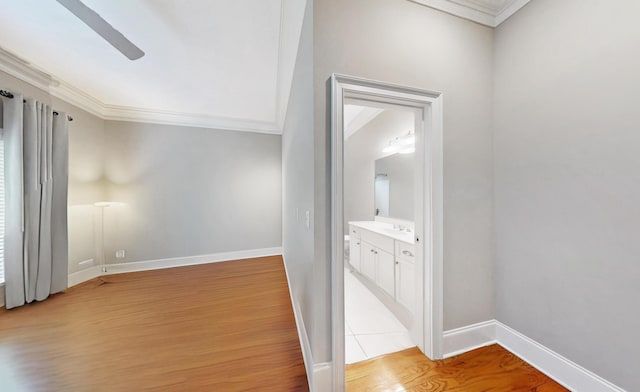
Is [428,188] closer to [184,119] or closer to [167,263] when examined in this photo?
[184,119]

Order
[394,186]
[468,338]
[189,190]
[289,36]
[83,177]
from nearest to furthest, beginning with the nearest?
[468,338] < [289,36] < [83,177] < [394,186] < [189,190]

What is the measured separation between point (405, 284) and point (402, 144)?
70.1 inches

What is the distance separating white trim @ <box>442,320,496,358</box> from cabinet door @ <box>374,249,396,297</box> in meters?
0.68

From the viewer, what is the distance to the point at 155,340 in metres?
1.76

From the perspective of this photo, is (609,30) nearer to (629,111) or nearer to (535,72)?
(535,72)

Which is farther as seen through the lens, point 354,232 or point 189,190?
point 189,190

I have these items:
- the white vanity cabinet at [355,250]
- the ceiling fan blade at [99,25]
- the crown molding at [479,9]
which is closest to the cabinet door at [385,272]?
the white vanity cabinet at [355,250]

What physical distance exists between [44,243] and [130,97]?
7.26ft

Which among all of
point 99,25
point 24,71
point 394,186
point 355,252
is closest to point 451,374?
point 355,252

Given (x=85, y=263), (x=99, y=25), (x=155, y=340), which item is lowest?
(x=155, y=340)

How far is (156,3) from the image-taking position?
1492 millimetres

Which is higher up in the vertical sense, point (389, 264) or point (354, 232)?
point (354, 232)

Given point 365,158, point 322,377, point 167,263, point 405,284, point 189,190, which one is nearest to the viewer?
Answer: point 322,377

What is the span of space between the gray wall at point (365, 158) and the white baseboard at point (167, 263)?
6.30 feet
